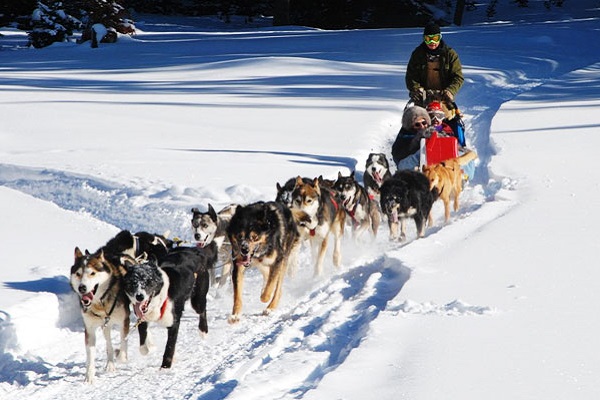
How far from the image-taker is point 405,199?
8828mm

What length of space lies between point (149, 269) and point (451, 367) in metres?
1.90

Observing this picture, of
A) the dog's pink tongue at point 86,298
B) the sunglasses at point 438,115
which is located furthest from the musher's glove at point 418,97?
the dog's pink tongue at point 86,298

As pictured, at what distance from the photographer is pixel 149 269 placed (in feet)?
18.8

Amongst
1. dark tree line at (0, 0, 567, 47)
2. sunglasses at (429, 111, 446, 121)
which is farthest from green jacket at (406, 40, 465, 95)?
dark tree line at (0, 0, 567, 47)

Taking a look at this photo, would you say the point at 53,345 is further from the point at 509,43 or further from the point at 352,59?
the point at 509,43

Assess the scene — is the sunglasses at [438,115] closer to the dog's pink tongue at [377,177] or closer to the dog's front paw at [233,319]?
the dog's pink tongue at [377,177]

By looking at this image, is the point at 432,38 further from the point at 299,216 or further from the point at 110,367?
the point at 110,367

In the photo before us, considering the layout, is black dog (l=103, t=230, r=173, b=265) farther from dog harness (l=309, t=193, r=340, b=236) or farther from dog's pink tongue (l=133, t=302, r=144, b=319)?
dog harness (l=309, t=193, r=340, b=236)

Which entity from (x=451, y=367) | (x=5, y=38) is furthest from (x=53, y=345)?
(x=5, y=38)

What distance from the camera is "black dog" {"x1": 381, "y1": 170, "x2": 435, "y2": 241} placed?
8836 millimetres

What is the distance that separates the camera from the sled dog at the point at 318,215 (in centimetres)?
790

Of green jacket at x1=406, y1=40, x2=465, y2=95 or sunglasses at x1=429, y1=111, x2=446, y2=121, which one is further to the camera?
green jacket at x1=406, y1=40, x2=465, y2=95

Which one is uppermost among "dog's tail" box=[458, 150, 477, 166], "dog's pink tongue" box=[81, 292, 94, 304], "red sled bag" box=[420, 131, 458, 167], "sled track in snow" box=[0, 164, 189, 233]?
"red sled bag" box=[420, 131, 458, 167]

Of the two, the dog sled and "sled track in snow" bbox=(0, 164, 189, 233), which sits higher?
the dog sled
